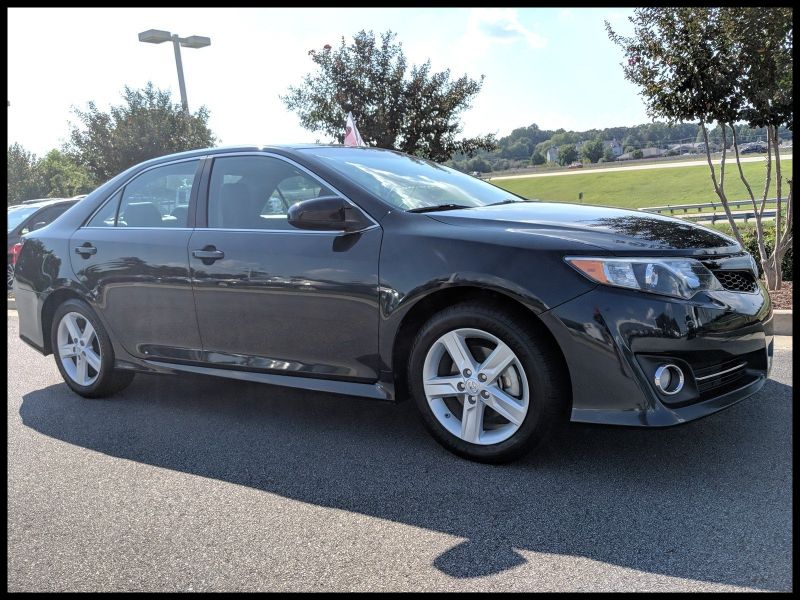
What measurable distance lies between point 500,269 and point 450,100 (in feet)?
43.5

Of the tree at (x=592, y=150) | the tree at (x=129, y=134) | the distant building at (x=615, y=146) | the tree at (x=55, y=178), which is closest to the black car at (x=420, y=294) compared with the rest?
the tree at (x=129, y=134)

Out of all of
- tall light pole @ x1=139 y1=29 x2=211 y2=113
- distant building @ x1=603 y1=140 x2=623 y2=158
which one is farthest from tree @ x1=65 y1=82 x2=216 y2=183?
distant building @ x1=603 y1=140 x2=623 y2=158

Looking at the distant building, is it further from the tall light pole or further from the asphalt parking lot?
the asphalt parking lot

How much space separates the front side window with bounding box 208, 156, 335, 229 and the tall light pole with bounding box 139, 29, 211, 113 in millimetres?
14945

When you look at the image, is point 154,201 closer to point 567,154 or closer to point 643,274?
point 643,274

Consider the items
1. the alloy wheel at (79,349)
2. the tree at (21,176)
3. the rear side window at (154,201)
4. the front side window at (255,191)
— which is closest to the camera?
the front side window at (255,191)

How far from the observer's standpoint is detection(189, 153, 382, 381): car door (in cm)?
418

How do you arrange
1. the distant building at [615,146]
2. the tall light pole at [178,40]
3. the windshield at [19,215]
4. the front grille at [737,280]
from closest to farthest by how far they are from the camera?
1. the front grille at [737,280]
2. the windshield at [19,215]
3. the tall light pole at [178,40]
4. the distant building at [615,146]

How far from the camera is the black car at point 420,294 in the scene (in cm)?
357

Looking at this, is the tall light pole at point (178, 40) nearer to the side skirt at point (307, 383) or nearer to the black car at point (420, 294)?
the black car at point (420, 294)

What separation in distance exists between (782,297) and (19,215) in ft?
38.1

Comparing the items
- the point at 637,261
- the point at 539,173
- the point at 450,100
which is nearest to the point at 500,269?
the point at 637,261

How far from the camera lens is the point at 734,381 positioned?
3.78 m

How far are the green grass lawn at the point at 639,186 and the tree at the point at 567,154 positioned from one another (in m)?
2.38
